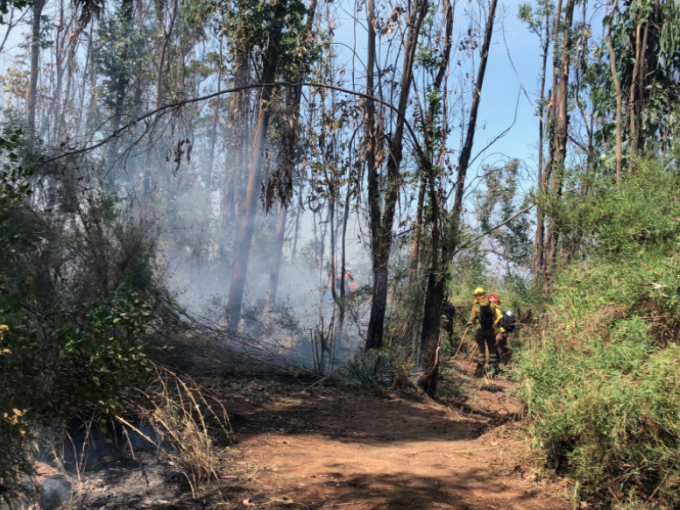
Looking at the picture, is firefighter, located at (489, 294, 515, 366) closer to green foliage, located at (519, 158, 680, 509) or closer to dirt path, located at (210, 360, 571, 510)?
dirt path, located at (210, 360, 571, 510)

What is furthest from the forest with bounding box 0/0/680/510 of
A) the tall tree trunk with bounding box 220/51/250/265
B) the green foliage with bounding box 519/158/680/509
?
the tall tree trunk with bounding box 220/51/250/265

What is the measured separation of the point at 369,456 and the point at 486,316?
610 centimetres

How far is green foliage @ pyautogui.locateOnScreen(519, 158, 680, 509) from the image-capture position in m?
3.84

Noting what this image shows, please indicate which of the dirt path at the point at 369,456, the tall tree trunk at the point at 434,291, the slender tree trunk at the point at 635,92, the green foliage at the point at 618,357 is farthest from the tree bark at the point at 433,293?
the slender tree trunk at the point at 635,92

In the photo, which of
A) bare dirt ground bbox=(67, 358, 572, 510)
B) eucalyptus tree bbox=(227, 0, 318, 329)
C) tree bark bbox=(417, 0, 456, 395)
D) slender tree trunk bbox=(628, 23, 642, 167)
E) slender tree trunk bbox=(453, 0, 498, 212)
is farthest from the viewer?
eucalyptus tree bbox=(227, 0, 318, 329)

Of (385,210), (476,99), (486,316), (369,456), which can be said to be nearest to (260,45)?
(476,99)

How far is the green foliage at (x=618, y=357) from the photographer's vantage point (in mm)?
3836

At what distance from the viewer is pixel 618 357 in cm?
431

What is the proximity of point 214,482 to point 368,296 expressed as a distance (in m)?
6.24

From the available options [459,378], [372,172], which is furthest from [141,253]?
[459,378]

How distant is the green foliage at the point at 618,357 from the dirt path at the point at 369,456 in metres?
0.45

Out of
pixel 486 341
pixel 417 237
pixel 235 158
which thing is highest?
pixel 235 158

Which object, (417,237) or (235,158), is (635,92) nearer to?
(417,237)

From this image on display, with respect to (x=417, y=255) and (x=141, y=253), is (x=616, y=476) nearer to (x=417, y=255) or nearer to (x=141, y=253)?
(x=417, y=255)
